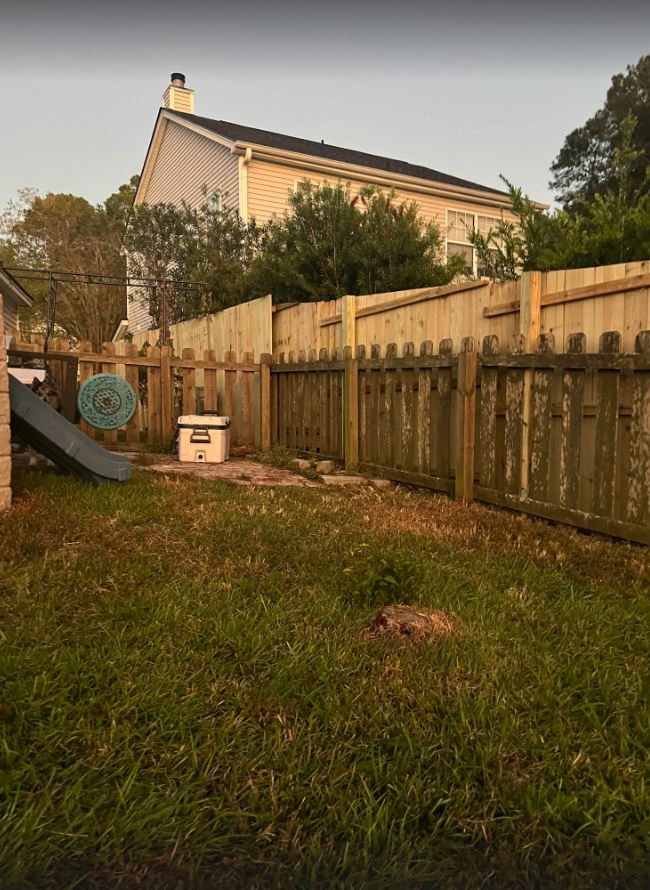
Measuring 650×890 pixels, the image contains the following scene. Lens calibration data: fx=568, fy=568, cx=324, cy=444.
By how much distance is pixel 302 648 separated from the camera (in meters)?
2.19

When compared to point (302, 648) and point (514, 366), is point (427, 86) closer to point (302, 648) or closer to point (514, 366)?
point (302, 648)

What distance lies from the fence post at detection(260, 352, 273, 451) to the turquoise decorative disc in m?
2.03

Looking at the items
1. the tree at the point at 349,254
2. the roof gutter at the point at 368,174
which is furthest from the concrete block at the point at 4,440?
the roof gutter at the point at 368,174

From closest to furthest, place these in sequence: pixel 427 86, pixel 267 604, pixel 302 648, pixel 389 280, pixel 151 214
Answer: pixel 427 86 < pixel 302 648 < pixel 267 604 < pixel 389 280 < pixel 151 214

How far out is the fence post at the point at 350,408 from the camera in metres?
6.57

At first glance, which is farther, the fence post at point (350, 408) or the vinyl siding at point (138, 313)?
the vinyl siding at point (138, 313)

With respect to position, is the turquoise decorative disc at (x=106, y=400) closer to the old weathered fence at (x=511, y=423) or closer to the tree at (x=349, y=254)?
the old weathered fence at (x=511, y=423)

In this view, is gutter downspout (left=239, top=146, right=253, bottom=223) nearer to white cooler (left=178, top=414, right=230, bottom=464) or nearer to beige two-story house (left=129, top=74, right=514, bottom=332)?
beige two-story house (left=129, top=74, right=514, bottom=332)

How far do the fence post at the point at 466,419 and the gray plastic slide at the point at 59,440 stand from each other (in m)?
2.91

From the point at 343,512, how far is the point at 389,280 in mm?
5749

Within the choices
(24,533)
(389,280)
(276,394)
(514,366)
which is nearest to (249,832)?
(24,533)

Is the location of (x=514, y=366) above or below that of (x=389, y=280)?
below

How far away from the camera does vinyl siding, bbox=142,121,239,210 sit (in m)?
15.3

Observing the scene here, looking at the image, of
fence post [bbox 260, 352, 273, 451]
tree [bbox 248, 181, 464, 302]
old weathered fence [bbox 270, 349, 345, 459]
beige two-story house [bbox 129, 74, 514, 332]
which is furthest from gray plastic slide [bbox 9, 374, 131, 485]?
beige two-story house [bbox 129, 74, 514, 332]
